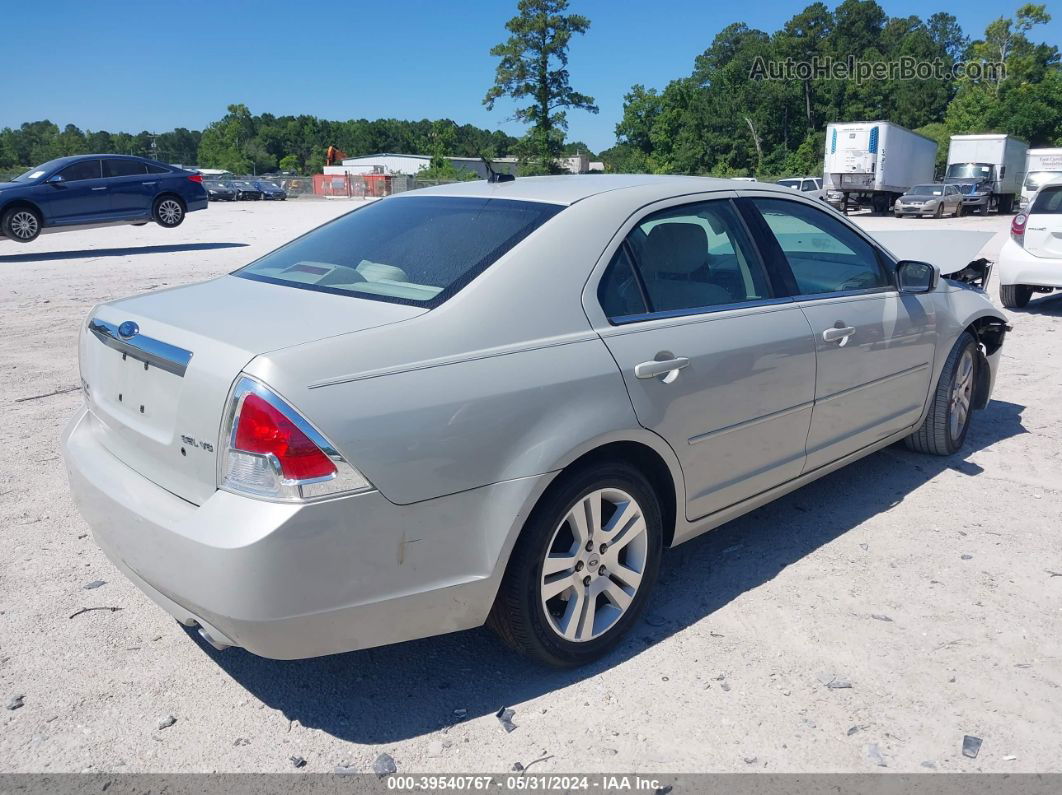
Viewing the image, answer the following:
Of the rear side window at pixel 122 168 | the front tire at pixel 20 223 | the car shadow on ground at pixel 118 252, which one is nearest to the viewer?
the car shadow on ground at pixel 118 252

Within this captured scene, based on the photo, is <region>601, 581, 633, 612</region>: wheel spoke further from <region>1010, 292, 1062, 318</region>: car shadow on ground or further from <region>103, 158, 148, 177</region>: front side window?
<region>103, 158, 148, 177</region>: front side window

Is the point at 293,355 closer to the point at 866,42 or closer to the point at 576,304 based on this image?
the point at 576,304

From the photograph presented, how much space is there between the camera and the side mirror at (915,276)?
435cm

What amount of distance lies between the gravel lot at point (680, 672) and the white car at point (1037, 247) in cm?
649

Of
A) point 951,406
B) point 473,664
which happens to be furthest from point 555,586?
point 951,406

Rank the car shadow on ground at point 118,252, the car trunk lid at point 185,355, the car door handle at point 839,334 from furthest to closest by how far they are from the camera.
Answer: the car shadow on ground at point 118,252, the car door handle at point 839,334, the car trunk lid at point 185,355

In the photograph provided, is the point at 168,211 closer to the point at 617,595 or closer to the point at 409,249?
the point at 409,249

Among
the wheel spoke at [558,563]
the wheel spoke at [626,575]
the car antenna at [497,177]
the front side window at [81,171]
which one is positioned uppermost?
the front side window at [81,171]

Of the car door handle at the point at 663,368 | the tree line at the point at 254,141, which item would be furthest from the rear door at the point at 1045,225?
the tree line at the point at 254,141

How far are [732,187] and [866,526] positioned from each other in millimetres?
1776

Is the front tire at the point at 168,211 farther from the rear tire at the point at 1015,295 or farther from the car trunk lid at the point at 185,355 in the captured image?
the car trunk lid at the point at 185,355

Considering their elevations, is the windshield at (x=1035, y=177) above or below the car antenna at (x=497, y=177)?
below

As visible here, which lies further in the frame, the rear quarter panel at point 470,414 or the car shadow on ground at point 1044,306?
the car shadow on ground at point 1044,306

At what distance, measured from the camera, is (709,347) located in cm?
327
